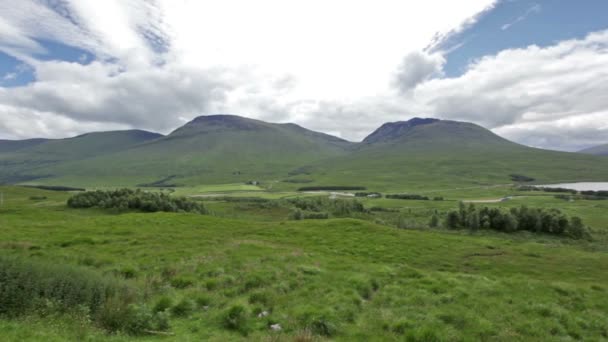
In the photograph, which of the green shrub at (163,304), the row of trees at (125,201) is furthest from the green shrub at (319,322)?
the row of trees at (125,201)

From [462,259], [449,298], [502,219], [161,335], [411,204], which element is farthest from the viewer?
[411,204]

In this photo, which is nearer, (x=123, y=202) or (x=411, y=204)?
(x=123, y=202)

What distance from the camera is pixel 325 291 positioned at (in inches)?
589

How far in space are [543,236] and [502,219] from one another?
7185 mm

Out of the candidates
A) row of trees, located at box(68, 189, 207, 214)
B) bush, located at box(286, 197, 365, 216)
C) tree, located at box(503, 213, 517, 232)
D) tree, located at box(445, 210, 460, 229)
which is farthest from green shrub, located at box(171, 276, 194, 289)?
bush, located at box(286, 197, 365, 216)

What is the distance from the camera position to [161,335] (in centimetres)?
962

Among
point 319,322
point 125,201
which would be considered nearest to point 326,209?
point 125,201

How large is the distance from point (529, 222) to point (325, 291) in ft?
215

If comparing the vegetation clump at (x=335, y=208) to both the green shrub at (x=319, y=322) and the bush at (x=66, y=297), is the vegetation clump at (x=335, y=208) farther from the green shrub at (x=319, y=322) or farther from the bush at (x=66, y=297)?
the bush at (x=66, y=297)

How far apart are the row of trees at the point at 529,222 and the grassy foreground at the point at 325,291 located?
3323 centimetres

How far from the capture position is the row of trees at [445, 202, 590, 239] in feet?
197

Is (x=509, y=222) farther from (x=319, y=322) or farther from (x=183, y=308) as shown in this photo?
(x=183, y=308)

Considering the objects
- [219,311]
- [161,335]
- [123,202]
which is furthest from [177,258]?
[123,202]

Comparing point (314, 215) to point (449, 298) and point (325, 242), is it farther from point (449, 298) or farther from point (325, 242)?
point (449, 298)
